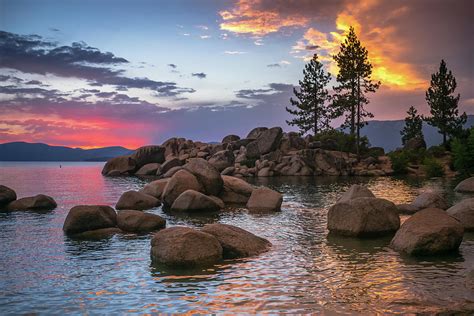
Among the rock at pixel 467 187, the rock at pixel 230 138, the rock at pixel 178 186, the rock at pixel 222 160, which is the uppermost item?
the rock at pixel 230 138

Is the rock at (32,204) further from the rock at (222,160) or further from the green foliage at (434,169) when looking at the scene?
the green foliage at (434,169)

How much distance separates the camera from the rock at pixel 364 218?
59.8 feet

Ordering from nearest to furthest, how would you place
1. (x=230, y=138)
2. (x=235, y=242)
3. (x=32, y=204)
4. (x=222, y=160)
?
(x=235, y=242)
(x=32, y=204)
(x=222, y=160)
(x=230, y=138)

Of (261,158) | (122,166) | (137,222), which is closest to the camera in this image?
(137,222)

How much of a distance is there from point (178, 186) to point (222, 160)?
45594mm

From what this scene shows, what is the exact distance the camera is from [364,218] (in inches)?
715

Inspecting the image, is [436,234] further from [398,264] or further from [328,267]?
[328,267]

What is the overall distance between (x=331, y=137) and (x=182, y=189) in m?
54.6

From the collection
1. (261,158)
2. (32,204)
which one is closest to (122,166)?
(261,158)

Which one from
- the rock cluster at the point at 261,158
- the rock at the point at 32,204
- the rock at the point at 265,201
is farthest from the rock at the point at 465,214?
the rock cluster at the point at 261,158

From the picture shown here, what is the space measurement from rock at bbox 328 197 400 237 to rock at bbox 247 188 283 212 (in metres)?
9.20

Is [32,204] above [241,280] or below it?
above

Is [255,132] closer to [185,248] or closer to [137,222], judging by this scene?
[137,222]

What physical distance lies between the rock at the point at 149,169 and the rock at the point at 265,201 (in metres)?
52.0
